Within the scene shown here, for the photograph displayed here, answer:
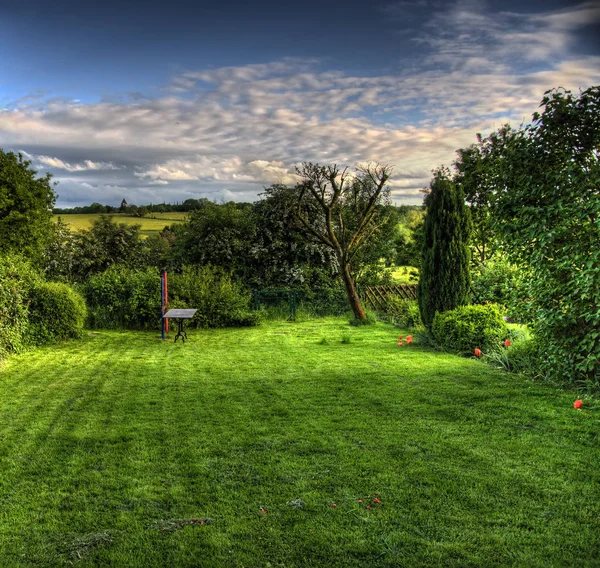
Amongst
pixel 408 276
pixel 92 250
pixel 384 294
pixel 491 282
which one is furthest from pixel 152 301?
pixel 408 276

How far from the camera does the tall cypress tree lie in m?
9.88

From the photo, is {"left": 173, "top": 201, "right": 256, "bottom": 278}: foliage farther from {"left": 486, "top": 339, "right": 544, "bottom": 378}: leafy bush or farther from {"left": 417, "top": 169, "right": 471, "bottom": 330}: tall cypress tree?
{"left": 486, "top": 339, "right": 544, "bottom": 378}: leafy bush

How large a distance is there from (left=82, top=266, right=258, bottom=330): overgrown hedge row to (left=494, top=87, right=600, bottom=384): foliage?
9373 millimetres

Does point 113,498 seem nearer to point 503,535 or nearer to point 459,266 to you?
point 503,535

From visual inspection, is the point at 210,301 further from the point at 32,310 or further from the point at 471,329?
the point at 471,329

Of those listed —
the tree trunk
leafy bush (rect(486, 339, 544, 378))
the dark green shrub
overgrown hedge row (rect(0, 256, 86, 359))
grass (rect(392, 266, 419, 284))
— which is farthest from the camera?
grass (rect(392, 266, 419, 284))

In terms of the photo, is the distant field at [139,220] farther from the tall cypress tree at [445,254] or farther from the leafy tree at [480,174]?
the tall cypress tree at [445,254]

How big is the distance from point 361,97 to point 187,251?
976 cm

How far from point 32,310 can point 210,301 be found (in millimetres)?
4823

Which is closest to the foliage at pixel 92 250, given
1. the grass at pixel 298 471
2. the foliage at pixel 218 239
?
the foliage at pixel 218 239

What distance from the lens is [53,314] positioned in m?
10.7

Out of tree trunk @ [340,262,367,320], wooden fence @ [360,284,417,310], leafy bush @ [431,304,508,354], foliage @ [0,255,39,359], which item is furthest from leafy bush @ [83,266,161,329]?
leafy bush @ [431,304,508,354]

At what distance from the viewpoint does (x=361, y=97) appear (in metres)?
11.4

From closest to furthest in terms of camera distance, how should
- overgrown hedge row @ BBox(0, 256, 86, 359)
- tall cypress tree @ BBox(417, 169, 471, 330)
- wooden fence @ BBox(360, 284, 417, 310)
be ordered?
overgrown hedge row @ BBox(0, 256, 86, 359) < tall cypress tree @ BBox(417, 169, 471, 330) < wooden fence @ BBox(360, 284, 417, 310)
